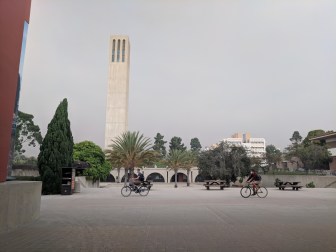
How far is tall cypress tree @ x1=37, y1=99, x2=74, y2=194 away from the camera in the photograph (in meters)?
21.7

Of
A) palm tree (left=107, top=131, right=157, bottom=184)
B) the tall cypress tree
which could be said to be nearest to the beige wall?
palm tree (left=107, top=131, right=157, bottom=184)

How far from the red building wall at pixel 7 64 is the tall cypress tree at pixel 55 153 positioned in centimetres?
1392

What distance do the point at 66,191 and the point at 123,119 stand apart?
54570mm

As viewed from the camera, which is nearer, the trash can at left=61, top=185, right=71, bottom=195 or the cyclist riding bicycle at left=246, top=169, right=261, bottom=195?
the cyclist riding bicycle at left=246, top=169, right=261, bottom=195

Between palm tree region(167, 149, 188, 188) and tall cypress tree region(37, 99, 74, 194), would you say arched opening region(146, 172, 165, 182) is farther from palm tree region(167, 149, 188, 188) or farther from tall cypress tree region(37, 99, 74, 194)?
tall cypress tree region(37, 99, 74, 194)

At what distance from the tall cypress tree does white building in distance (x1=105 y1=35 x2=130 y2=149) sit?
51.6 m

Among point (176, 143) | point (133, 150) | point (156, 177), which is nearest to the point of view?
point (133, 150)

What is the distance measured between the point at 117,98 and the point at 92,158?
37.5 metres

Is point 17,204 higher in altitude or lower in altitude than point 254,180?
lower

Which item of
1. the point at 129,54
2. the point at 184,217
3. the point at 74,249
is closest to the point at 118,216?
the point at 184,217

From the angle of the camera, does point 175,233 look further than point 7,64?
No

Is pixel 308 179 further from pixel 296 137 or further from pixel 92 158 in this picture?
pixel 296 137

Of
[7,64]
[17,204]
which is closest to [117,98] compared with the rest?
[7,64]

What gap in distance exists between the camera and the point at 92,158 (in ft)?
132
